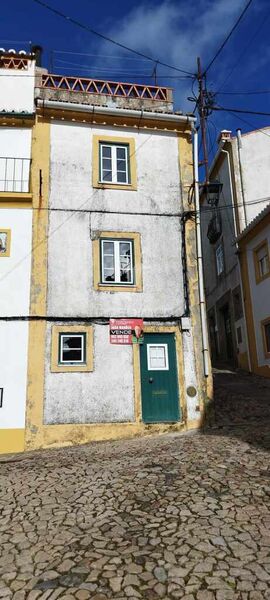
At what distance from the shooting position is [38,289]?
11.3 meters

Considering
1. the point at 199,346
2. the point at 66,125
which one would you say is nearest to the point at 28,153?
the point at 66,125

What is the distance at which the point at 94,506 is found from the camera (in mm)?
6250

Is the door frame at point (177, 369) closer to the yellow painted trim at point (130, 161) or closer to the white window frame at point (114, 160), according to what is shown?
the yellow painted trim at point (130, 161)

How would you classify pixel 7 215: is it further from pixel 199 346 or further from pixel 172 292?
pixel 199 346

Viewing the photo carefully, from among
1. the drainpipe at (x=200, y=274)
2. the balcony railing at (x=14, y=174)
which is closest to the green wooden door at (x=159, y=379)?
the drainpipe at (x=200, y=274)

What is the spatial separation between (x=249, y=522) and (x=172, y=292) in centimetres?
Result: 701

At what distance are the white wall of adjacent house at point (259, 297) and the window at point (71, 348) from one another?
28.1 feet

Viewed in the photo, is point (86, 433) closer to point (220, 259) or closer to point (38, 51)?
point (38, 51)

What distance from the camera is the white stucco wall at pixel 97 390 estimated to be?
10.6 meters

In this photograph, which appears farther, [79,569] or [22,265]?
[22,265]

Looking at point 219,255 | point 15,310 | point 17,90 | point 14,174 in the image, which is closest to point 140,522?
point 15,310

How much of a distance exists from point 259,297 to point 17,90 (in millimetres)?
11079

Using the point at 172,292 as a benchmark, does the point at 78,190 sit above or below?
above

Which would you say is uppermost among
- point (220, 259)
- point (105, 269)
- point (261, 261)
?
point (220, 259)
